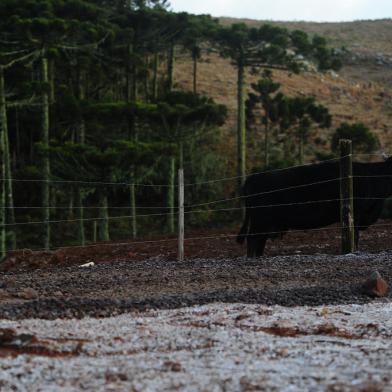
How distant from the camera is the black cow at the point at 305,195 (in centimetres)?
1313

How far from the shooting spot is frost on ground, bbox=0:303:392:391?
165 inches

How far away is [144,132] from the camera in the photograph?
102ft

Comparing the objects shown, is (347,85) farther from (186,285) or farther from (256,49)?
(186,285)

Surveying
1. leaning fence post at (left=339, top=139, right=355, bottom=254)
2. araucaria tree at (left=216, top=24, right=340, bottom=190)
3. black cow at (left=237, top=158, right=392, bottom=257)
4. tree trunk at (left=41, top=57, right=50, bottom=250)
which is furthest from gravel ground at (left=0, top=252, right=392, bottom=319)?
araucaria tree at (left=216, top=24, right=340, bottom=190)

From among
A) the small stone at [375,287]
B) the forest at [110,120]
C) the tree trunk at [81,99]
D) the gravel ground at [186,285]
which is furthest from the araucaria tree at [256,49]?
the small stone at [375,287]

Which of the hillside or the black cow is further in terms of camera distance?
the hillside

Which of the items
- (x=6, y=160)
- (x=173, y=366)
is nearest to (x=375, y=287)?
(x=173, y=366)

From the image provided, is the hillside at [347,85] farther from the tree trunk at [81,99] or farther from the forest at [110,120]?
the tree trunk at [81,99]

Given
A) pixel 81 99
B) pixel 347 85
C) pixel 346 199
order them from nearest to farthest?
pixel 346 199, pixel 81 99, pixel 347 85

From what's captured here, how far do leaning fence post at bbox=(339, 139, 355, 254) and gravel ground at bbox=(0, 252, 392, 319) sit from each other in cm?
48

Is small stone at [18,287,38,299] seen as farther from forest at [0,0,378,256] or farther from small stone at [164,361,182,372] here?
forest at [0,0,378,256]

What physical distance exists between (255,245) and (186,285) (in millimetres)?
4199

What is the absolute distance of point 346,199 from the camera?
11961 mm

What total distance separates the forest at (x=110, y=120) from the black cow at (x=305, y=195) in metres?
7.47
